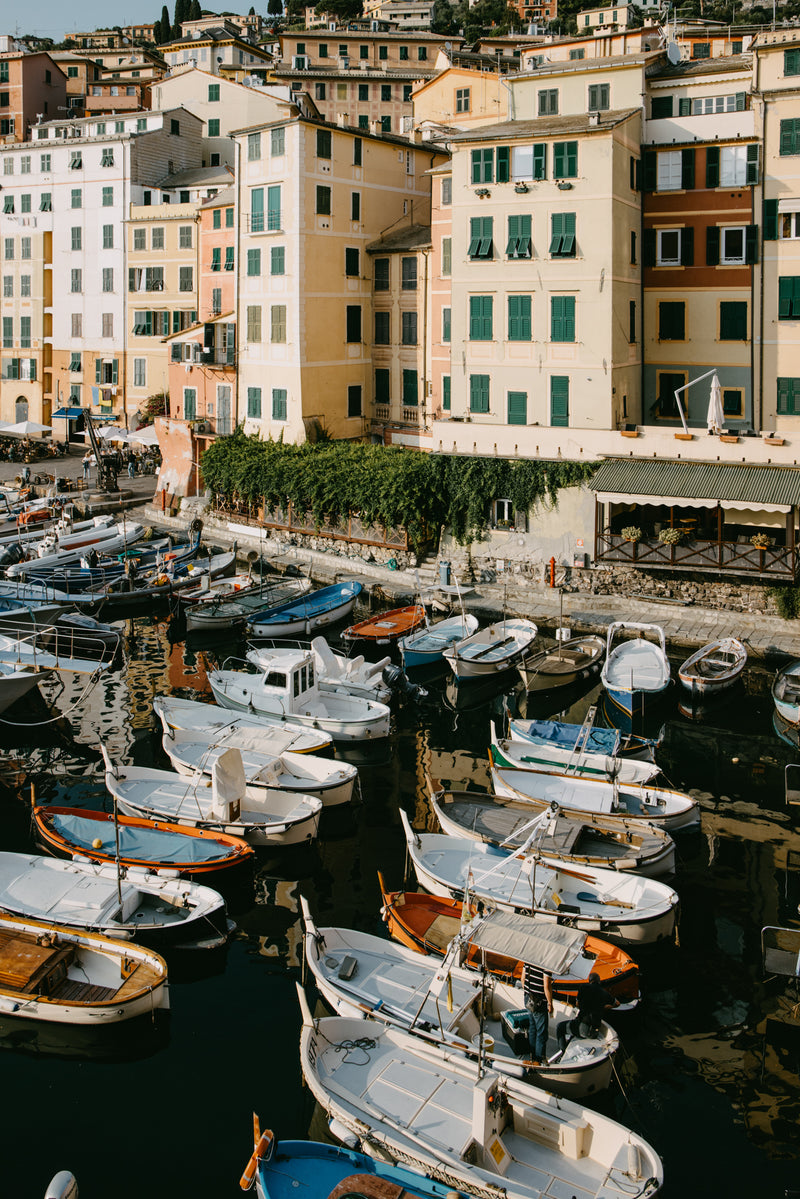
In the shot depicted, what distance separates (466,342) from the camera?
4081 cm

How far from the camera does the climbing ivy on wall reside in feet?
129

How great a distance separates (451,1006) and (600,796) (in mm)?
8159

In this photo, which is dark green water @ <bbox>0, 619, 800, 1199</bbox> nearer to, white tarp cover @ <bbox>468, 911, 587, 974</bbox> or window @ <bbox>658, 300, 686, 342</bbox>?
white tarp cover @ <bbox>468, 911, 587, 974</bbox>

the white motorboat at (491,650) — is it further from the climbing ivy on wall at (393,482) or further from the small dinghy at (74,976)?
the small dinghy at (74,976)

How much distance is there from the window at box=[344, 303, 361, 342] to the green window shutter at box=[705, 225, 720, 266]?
641 inches

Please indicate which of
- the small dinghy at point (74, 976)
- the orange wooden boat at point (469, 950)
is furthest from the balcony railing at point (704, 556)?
the small dinghy at point (74, 976)

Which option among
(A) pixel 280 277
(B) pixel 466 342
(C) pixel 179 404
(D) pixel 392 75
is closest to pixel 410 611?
(B) pixel 466 342

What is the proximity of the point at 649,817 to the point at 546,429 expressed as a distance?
19.8 metres

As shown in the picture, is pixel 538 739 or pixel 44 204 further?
pixel 44 204

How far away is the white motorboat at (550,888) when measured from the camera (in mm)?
18797

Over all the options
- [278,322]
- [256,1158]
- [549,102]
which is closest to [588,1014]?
[256,1158]

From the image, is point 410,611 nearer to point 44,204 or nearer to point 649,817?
point 649,817

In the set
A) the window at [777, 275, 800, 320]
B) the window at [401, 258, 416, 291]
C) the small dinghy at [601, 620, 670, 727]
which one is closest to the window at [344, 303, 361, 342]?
the window at [401, 258, 416, 291]

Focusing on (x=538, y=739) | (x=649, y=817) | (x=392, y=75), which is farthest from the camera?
(x=392, y=75)
